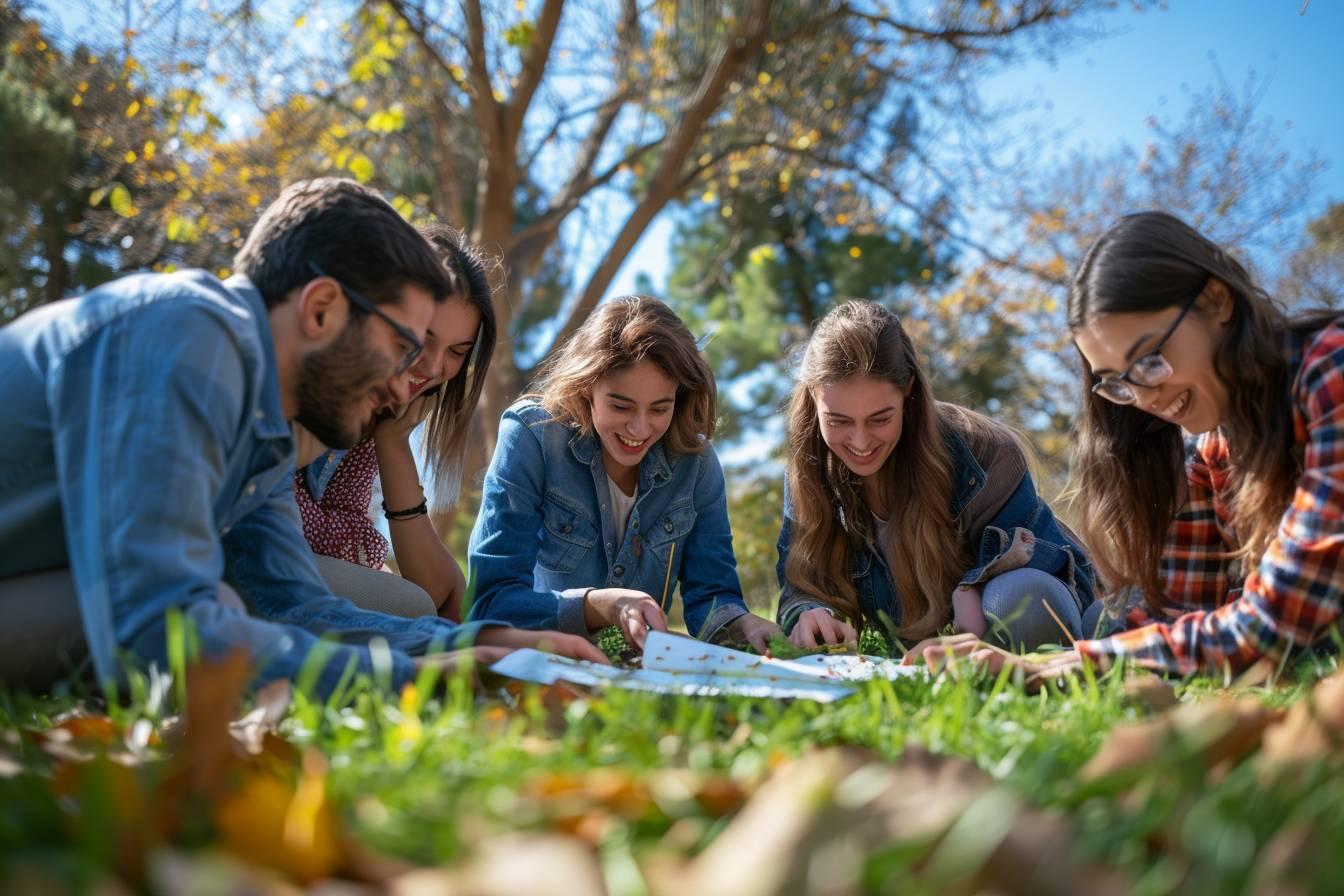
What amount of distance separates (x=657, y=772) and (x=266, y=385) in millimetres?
1242

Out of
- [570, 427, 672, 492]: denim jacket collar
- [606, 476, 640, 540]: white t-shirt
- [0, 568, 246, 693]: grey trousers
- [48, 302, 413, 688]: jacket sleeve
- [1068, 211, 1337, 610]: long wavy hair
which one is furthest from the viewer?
[606, 476, 640, 540]: white t-shirt

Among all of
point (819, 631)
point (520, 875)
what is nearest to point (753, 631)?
point (819, 631)

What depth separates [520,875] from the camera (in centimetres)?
82

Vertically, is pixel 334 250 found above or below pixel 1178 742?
above

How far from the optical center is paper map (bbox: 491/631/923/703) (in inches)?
75.2

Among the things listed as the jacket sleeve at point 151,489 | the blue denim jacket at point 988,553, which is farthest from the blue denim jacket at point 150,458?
the blue denim jacket at point 988,553

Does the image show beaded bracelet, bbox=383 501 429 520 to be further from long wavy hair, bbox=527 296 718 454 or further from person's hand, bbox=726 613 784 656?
person's hand, bbox=726 613 784 656

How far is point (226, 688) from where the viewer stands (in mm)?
1219

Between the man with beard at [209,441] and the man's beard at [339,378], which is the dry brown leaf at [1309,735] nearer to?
the man with beard at [209,441]

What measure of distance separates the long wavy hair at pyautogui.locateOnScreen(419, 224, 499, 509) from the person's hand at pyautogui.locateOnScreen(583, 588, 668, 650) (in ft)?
2.69

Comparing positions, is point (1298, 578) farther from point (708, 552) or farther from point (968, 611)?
point (708, 552)

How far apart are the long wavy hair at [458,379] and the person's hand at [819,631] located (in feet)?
4.23

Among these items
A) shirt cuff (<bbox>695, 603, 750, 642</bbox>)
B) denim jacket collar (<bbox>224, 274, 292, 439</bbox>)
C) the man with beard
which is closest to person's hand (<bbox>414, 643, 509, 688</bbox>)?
the man with beard

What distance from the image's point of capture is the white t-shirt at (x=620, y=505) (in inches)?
158
